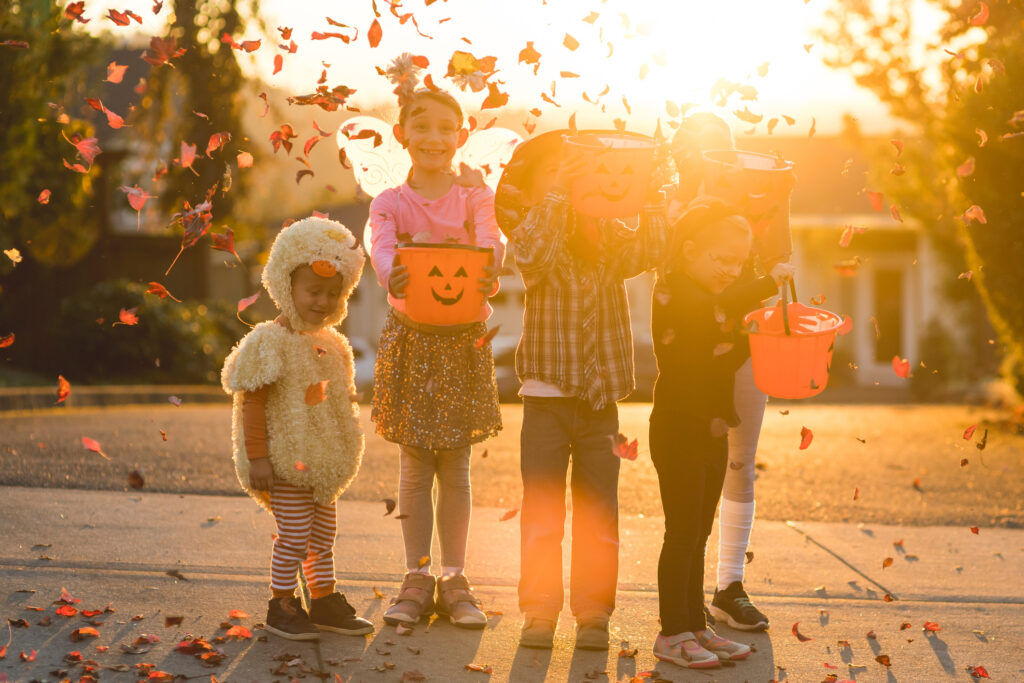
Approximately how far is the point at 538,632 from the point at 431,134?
5.88ft

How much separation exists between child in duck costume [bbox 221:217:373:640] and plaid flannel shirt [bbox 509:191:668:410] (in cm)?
66

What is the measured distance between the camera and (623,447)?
380 cm

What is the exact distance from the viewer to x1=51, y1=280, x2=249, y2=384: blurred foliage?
15922 mm

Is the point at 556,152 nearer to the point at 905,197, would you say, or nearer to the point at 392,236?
the point at 392,236

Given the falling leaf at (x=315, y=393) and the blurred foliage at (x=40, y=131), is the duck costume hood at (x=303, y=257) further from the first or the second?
the blurred foliage at (x=40, y=131)

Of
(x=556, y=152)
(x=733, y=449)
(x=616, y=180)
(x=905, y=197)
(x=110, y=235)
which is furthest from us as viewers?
(x=110, y=235)

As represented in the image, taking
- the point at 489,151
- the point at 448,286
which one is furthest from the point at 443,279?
the point at 489,151

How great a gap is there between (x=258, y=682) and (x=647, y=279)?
27210 mm

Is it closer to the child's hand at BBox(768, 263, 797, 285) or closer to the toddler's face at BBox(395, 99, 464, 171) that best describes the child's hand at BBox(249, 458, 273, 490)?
the toddler's face at BBox(395, 99, 464, 171)

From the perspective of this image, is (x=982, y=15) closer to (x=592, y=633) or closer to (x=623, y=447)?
(x=623, y=447)

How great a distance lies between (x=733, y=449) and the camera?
163 inches

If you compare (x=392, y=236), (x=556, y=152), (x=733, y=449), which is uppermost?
(x=556, y=152)

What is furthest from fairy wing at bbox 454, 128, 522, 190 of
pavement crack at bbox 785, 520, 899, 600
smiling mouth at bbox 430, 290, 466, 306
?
pavement crack at bbox 785, 520, 899, 600

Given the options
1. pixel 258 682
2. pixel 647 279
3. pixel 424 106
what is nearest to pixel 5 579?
pixel 258 682
